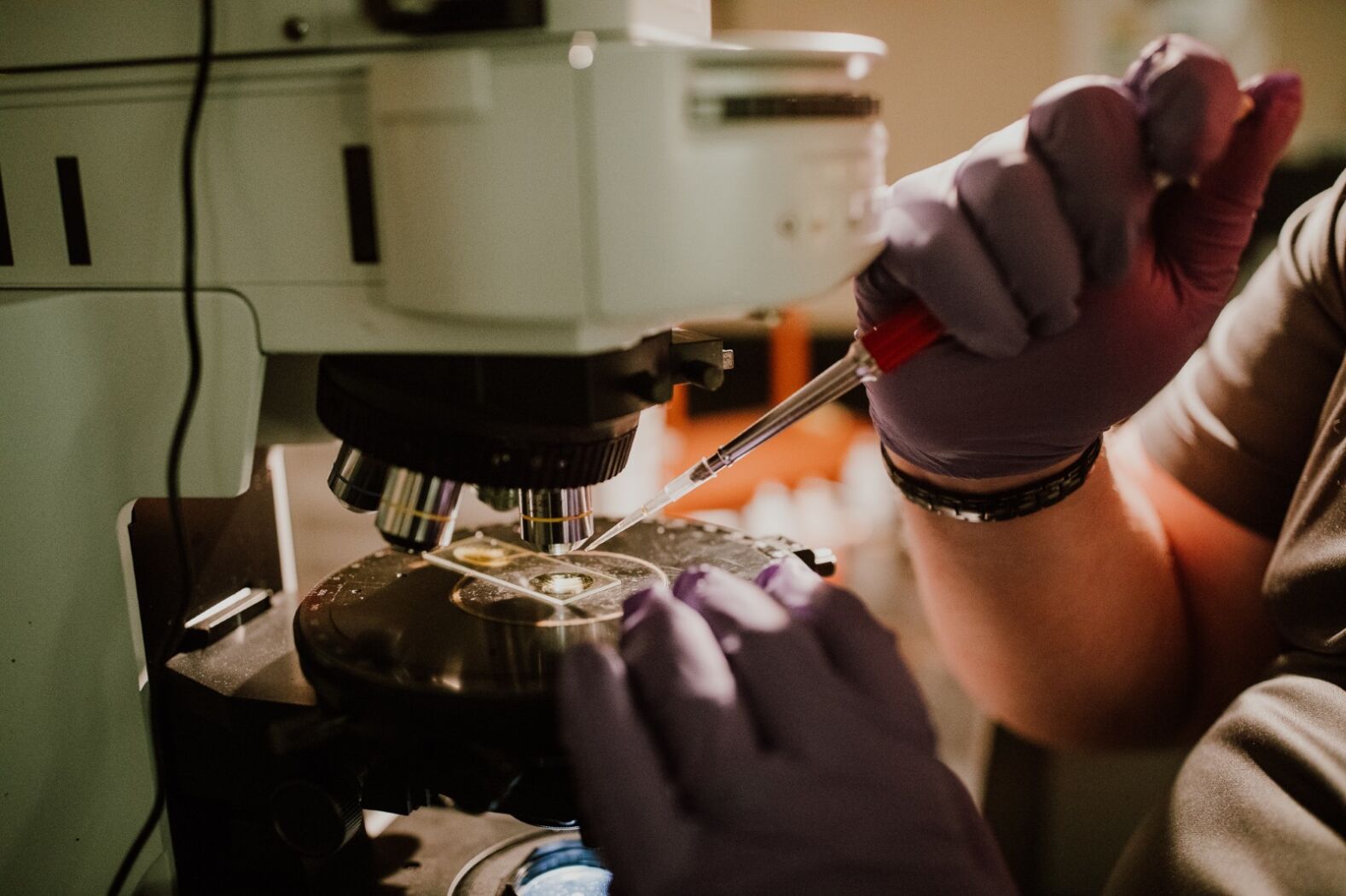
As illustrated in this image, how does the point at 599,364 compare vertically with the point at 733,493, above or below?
above

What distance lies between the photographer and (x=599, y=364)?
45cm

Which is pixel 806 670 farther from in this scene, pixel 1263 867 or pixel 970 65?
pixel 970 65

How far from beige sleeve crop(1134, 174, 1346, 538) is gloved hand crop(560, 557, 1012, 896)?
1.56 feet

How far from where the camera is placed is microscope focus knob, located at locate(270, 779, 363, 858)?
1.59 feet

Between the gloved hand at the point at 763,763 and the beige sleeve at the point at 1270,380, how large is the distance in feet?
1.56

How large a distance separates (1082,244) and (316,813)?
50 centimetres

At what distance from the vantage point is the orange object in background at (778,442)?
224cm

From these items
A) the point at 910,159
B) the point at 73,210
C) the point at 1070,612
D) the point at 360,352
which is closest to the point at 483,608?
the point at 360,352

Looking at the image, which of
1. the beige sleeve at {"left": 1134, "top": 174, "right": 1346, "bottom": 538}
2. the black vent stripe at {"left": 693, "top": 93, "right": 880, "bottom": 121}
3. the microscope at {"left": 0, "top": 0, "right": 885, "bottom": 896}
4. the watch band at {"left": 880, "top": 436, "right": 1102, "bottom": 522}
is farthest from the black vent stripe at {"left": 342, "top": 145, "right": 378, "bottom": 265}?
the beige sleeve at {"left": 1134, "top": 174, "right": 1346, "bottom": 538}

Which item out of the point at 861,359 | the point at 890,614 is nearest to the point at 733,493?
the point at 890,614

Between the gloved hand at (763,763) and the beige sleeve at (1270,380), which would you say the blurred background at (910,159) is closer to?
the beige sleeve at (1270,380)

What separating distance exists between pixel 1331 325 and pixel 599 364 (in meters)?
0.61

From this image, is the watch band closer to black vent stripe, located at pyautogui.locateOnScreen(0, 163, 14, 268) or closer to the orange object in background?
black vent stripe, located at pyautogui.locateOnScreen(0, 163, 14, 268)

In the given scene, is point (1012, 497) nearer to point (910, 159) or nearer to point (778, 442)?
point (778, 442)
